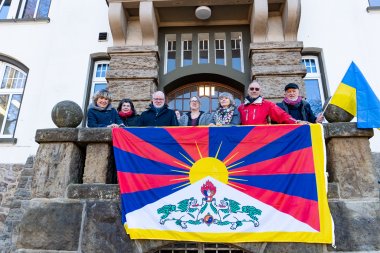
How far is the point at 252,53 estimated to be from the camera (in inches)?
293

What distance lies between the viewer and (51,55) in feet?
27.0

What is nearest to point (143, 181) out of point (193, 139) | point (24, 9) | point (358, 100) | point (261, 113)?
point (193, 139)

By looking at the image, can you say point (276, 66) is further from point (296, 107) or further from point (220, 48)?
point (296, 107)

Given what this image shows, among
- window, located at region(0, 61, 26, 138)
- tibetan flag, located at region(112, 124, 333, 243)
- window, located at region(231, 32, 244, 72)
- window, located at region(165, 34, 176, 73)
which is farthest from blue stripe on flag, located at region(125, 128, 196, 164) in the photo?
window, located at region(0, 61, 26, 138)

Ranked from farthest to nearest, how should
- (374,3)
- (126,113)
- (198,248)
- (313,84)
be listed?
(374,3), (313,84), (126,113), (198,248)

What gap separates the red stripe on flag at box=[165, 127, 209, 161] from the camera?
3646 mm

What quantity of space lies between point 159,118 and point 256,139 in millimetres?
1526

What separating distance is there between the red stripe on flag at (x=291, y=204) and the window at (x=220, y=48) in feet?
16.4

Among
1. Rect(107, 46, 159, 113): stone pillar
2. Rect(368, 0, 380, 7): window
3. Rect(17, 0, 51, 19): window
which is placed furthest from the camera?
Rect(17, 0, 51, 19): window

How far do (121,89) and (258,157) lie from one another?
458 cm

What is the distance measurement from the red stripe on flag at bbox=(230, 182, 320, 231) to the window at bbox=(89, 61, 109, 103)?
5611 millimetres

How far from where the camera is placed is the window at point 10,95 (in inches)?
327

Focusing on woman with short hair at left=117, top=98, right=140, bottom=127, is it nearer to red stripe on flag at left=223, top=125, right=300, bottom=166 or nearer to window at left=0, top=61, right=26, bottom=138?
red stripe on flag at left=223, top=125, right=300, bottom=166

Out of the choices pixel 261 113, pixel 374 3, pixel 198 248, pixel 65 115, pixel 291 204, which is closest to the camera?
pixel 291 204
